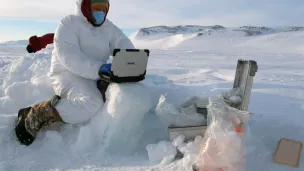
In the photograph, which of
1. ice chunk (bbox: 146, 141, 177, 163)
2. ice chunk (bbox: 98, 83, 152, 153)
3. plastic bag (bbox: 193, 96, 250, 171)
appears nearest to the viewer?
plastic bag (bbox: 193, 96, 250, 171)

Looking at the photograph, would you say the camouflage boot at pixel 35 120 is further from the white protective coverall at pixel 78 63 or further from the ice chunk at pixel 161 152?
the ice chunk at pixel 161 152

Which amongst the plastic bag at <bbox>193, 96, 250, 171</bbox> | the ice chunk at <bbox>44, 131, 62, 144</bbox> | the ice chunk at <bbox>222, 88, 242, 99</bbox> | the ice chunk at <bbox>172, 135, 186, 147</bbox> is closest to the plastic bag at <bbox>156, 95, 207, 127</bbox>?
the ice chunk at <bbox>172, 135, 186, 147</bbox>

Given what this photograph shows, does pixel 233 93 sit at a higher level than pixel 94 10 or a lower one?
lower

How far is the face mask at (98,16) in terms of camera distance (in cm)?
290

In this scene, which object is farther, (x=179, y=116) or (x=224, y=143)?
(x=179, y=116)

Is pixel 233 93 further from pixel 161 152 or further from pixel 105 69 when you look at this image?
pixel 105 69

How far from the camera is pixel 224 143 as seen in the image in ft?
6.27

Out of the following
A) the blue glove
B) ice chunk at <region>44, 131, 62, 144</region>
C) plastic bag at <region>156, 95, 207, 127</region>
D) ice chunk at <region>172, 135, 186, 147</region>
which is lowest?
ice chunk at <region>44, 131, 62, 144</region>

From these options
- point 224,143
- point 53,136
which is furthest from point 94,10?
point 224,143

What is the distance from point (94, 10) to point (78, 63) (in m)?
0.50

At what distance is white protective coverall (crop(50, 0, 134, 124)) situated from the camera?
107 inches

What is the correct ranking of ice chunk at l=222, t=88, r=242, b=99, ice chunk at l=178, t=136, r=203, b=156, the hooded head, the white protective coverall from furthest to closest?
the hooded head
the white protective coverall
ice chunk at l=222, t=88, r=242, b=99
ice chunk at l=178, t=136, r=203, b=156

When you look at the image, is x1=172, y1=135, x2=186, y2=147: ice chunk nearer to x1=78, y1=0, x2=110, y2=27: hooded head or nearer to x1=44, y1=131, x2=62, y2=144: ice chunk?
x1=44, y1=131, x2=62, y2=144: ice chunk

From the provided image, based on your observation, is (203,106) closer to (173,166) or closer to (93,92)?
(173,166)
